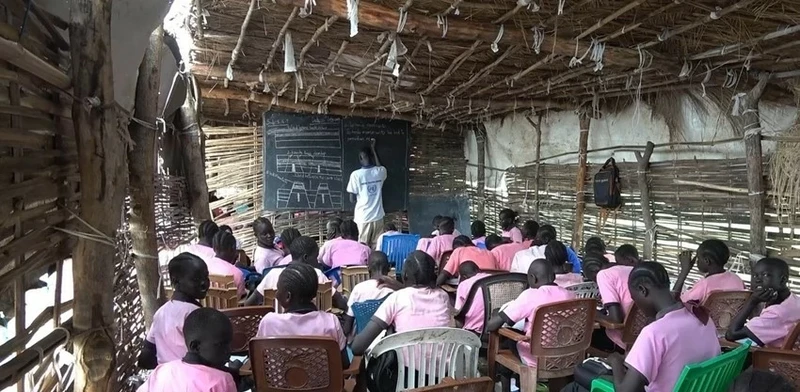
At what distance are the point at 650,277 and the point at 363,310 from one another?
67.8 inches

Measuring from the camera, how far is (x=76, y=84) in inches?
79.3

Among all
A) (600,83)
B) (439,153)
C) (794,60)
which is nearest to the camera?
(794,60)

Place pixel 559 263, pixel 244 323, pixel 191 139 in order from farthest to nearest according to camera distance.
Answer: pixel 191 139
pixel 559 263
pixel 244 323

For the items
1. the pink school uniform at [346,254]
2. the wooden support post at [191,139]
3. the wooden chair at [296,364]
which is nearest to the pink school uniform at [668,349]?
the wooden chair at [296,364]

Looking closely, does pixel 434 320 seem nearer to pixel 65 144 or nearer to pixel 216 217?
pixel 65 144

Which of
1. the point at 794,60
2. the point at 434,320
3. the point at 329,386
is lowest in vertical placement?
the point at 329,386

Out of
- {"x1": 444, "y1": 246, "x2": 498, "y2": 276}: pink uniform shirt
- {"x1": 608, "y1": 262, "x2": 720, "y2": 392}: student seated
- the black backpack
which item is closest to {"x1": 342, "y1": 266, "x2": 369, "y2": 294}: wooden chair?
{"x1": 444, "y1": 246, "x2": 498, "y2": 276}: pink uniform shirt

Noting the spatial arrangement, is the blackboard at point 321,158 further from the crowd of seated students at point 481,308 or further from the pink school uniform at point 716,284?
the pink school uniform at point 716,284

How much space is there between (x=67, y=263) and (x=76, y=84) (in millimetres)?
874

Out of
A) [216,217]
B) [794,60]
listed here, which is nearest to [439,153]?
[216,217]

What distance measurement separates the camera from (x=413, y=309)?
301 cm

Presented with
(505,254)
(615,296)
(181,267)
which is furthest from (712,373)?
(505,254)

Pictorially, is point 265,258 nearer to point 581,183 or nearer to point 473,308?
point 473,308

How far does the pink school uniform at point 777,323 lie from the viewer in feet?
9.68
